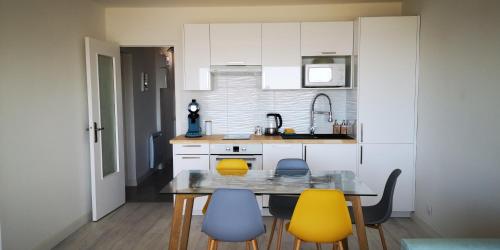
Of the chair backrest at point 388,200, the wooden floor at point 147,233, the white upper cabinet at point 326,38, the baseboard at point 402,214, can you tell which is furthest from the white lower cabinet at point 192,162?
the baseboard at point 402,214

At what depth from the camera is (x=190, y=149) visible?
4.36 metres

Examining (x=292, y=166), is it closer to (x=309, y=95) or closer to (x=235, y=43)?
(x=309, y=95)

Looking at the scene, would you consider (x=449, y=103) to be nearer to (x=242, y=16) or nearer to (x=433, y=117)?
(x=433, y=117)

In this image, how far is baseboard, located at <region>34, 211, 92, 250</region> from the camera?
341 centimetres

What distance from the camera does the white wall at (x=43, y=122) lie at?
9.73ft

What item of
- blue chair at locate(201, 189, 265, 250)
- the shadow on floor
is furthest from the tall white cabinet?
the shadow on floor

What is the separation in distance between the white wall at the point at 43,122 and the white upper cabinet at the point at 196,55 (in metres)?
1.15

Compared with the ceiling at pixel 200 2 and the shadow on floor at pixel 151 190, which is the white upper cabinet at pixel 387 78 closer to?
the ceiling at pixel 200 2

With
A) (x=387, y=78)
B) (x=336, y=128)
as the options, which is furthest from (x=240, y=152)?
(x=387, y=78)

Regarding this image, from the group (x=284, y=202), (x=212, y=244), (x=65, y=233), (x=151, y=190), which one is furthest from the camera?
(x=151, y=190)

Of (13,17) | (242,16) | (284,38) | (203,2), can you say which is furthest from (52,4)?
(284,38)

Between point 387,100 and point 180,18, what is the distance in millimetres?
2755

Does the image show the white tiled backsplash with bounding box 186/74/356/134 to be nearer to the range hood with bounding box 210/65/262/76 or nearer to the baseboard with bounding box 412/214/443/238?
the range hood with bounding box 210/65/262/76

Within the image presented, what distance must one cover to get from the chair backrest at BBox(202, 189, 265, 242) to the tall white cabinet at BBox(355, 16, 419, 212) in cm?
225
